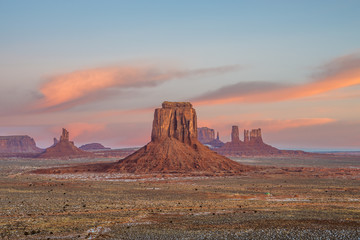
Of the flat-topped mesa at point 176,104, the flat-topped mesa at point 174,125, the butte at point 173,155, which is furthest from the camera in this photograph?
the flat-topped mesa at point 176,104

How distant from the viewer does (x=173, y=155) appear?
121500 mm

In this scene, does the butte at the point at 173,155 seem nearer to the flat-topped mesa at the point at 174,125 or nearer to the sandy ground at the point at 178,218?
the flat-topped mesa at the point at 174,125

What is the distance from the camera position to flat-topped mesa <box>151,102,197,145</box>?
131000mm

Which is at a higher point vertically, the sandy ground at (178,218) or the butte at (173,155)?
the butte at (173,155)

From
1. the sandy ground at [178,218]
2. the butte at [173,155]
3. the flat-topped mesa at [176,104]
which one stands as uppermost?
the flat-topped mesa at [176,104]

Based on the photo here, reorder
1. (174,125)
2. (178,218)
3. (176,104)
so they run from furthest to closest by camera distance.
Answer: (176,104) → (174,125) → (178,218)

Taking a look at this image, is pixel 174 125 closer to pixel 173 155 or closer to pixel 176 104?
pixel 176 104

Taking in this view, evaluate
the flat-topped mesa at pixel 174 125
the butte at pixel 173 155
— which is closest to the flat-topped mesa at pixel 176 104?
the butte at pixel 173 155

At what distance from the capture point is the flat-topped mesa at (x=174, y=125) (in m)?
131

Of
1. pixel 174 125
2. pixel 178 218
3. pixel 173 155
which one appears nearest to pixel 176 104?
pixel 174 125

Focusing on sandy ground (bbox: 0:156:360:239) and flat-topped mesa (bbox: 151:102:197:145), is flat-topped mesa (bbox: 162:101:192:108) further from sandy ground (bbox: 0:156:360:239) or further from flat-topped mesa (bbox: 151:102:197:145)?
sandy ground (bbox: 0:156:360:239)

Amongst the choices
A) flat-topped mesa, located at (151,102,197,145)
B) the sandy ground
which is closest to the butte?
flat-topped mesa, located at (151,102,197,145)

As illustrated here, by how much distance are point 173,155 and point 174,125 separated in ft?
50.4

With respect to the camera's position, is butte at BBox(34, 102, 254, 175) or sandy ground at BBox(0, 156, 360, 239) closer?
sandy ground at BBox(0, 156, 360, 239)
